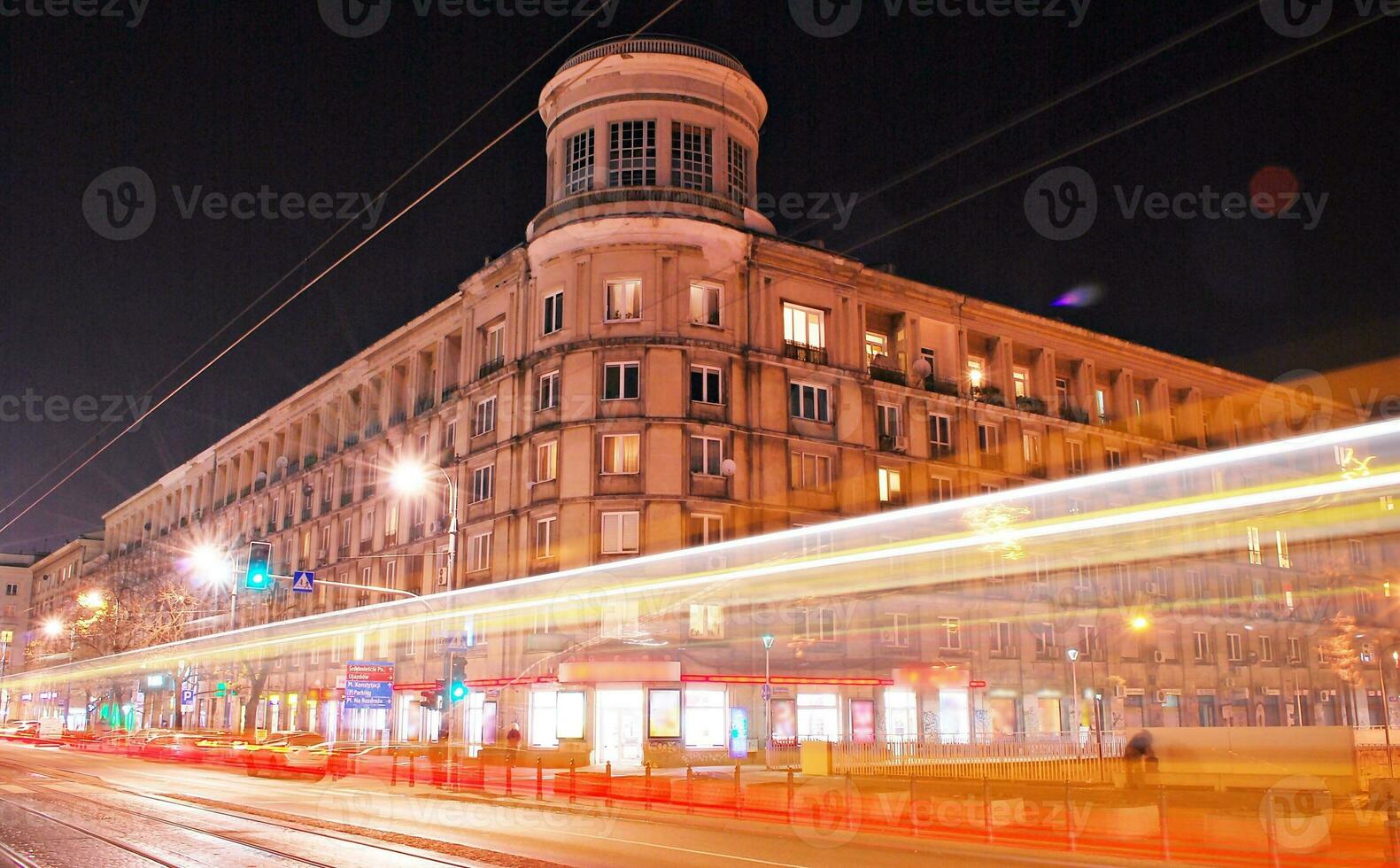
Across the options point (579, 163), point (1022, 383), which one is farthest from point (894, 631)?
point (579, 163)

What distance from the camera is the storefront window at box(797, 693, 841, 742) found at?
46.3 metres

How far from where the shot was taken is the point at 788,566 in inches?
1377

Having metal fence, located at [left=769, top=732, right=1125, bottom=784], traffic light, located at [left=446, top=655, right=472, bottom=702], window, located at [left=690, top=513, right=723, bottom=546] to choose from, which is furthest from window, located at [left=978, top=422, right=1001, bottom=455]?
traffic light, located at [left=446, top=655, right=472, bottom=702]

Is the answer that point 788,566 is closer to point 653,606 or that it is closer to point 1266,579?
point 653,606

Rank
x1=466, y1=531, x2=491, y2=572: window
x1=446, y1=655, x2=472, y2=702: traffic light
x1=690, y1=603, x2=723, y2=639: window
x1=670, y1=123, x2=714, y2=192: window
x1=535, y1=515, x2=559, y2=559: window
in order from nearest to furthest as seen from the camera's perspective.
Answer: x1=446, y1=655, x2=472, y2=702: traffic light
x1=690, y1=603, x2=723, y2=639: window
x1=535, y1=515, x2=559, y2=559: window
x1=670, y1=123, x2=714, y2=192: window
x1=466, y1=531, x2=491, y2=572: window

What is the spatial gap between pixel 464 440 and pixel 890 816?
3657 centimetres

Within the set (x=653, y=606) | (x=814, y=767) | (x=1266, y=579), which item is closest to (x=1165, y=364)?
(x=1266, y=579)

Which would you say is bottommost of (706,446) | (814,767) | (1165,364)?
(814,767)

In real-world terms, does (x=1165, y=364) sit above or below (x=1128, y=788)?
above

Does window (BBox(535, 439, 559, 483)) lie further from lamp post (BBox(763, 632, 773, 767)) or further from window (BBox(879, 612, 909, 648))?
window (BBox(879, 612, 909, 648))

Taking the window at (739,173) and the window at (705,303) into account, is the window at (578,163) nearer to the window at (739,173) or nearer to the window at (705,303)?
the window at (739,173)

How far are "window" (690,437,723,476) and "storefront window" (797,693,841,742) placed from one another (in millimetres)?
10010

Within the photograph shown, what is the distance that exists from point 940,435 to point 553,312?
20581mm

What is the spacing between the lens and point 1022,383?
62.2 metres
